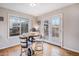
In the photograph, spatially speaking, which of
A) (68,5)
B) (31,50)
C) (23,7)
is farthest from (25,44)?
(68,5)

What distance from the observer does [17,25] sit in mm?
2072

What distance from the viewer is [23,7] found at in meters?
2.04

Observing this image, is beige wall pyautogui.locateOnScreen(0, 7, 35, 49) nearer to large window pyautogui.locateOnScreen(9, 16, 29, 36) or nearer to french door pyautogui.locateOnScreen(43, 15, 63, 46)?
large window pyautogui.locateOnScreen(9, 16, 29, 36)

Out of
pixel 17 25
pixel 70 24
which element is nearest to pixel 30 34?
pixel 17 25

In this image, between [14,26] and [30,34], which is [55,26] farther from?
[14,26]

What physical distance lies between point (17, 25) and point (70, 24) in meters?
1.20

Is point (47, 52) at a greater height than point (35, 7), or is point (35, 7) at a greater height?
point (35, 7)

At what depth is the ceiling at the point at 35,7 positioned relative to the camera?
1.97 m

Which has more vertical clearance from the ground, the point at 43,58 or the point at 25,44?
the point at 25,44

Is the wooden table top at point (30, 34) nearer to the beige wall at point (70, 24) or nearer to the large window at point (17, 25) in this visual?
the large window at point (17, 25)

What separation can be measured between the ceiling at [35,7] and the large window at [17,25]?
0.66 ft

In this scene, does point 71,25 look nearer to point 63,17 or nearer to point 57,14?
point 63,17

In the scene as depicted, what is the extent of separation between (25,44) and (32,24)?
1.62 ft

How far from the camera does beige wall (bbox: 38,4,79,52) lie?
2049mm
